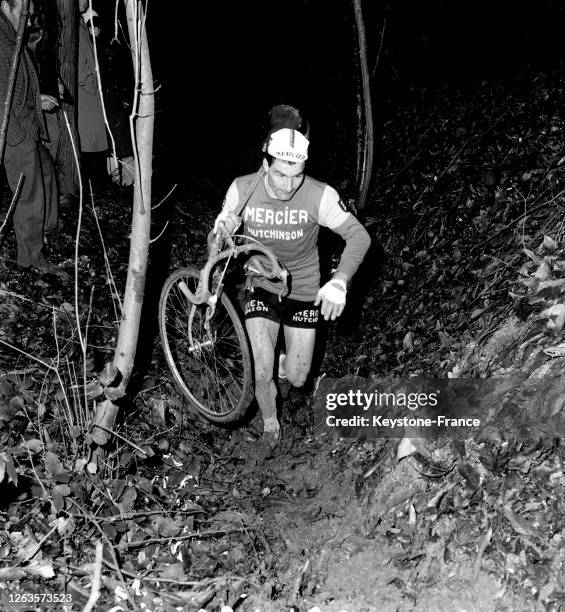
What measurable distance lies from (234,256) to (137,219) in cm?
99

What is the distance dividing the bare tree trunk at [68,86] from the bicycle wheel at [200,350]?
2347 mm

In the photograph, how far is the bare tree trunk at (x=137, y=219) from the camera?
3.50m

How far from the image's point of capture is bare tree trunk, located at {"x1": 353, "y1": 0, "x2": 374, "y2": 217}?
602 centimetres

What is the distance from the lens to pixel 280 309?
5.03 metres

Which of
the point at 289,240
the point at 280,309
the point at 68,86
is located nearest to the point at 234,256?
the point at 289,240

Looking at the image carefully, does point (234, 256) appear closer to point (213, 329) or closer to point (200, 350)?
point (213, 329)

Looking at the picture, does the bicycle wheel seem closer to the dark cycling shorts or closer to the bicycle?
the bicycle

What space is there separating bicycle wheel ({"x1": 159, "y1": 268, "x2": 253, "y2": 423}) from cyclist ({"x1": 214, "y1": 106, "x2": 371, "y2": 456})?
256 mm

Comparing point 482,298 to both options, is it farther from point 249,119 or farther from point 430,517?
point 249,119

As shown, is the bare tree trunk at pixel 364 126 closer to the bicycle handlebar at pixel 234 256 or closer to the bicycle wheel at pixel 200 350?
the bicycle wheel at pixel 200 350

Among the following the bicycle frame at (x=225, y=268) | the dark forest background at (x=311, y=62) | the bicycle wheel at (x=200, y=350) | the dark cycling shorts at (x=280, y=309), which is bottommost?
the bicycle wheel at (x=200, y=350)

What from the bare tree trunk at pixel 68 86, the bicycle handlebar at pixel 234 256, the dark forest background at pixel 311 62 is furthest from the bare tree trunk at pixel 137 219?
the dark forest background at pixel 311 62

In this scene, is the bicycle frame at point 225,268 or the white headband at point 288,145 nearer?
the white headband at point 288,145

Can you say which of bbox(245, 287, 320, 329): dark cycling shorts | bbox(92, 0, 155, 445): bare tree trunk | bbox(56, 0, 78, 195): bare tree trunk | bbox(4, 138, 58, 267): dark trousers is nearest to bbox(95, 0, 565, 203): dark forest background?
bbox(56, 0, 78, 195): bare tree trunk
